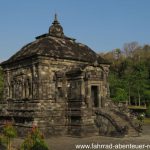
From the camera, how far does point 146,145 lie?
1739 cm

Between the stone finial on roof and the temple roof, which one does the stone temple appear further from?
the stone finial on roof

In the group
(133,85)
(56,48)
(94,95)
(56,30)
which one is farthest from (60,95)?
(133,85)

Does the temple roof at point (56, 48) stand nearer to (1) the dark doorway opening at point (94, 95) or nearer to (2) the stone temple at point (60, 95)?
(2) the stone temple at point (60, 95)

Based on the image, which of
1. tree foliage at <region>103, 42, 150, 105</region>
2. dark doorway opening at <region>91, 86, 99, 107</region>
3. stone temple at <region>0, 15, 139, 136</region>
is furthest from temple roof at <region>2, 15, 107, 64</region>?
tree foliage at <region>103, 42, 150, 105</region>

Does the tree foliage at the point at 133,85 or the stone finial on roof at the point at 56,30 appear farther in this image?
the tree foliage at the point at 133,85

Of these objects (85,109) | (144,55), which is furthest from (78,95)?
(144,55)

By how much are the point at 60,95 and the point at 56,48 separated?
4069 millimetres

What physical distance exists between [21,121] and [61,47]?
7224mm

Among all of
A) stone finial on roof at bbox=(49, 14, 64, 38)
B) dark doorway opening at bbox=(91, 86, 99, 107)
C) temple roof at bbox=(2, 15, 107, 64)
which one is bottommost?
dark doorway opening at bbox=(91, 86, 99, 107)

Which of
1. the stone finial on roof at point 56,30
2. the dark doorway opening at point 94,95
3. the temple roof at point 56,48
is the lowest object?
the dark doorway opening at point 94,95

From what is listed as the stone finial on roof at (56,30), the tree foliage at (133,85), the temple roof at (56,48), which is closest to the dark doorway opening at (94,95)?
the temple roof at (56,48)

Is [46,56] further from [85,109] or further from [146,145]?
[146,145]

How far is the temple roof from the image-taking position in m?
24.2

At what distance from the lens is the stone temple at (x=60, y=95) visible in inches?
893
